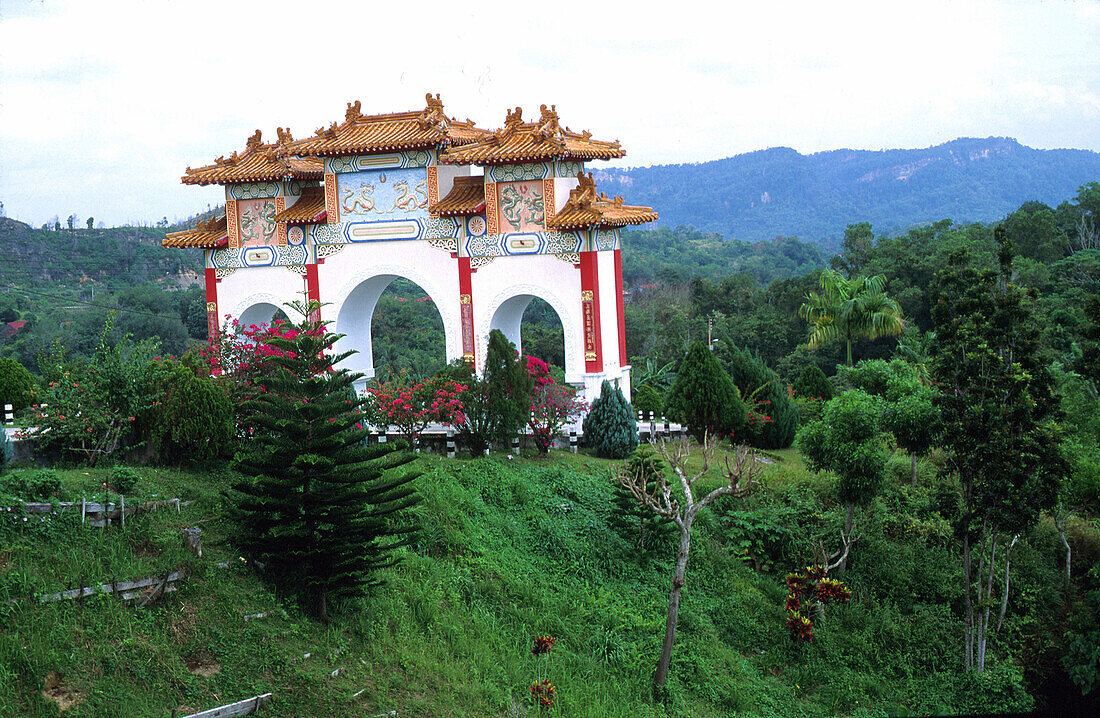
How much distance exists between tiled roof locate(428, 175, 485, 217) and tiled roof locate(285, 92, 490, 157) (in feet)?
2.25

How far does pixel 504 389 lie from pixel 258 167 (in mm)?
6728

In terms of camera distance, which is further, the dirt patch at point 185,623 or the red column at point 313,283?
the red column at point 313,283

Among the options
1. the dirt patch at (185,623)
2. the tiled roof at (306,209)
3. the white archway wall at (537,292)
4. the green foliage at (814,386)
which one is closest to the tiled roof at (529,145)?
the white archway wall at (537,292)

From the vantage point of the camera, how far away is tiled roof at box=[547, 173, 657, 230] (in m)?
14.7

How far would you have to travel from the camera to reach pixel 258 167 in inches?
659

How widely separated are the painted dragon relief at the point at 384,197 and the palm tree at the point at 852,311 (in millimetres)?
11754

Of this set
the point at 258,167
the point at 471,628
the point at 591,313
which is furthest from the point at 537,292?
the point at 471,628

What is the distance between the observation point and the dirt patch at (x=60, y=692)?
621 cm

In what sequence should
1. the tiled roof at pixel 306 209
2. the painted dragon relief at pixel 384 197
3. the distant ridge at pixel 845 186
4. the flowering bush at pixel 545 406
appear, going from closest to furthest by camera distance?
the flowering bush at pixel 545 406
the painted dragon relief at pixel 384 197
the tiled roof at pixel 306 209
the distant ridge at pixel 845 186

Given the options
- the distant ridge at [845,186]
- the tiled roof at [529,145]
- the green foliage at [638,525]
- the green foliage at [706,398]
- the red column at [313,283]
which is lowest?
the green foliage at [638,525]

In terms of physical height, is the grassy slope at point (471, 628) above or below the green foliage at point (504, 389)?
below

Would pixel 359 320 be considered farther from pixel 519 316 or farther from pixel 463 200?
pixel 463 200

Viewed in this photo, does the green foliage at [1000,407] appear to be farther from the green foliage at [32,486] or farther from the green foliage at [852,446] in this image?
the green foliage at [32,486]

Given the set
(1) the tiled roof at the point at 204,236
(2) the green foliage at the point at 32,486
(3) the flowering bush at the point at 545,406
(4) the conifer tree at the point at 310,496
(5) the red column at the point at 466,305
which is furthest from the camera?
(1) the tiled roof at the point at 204,236
